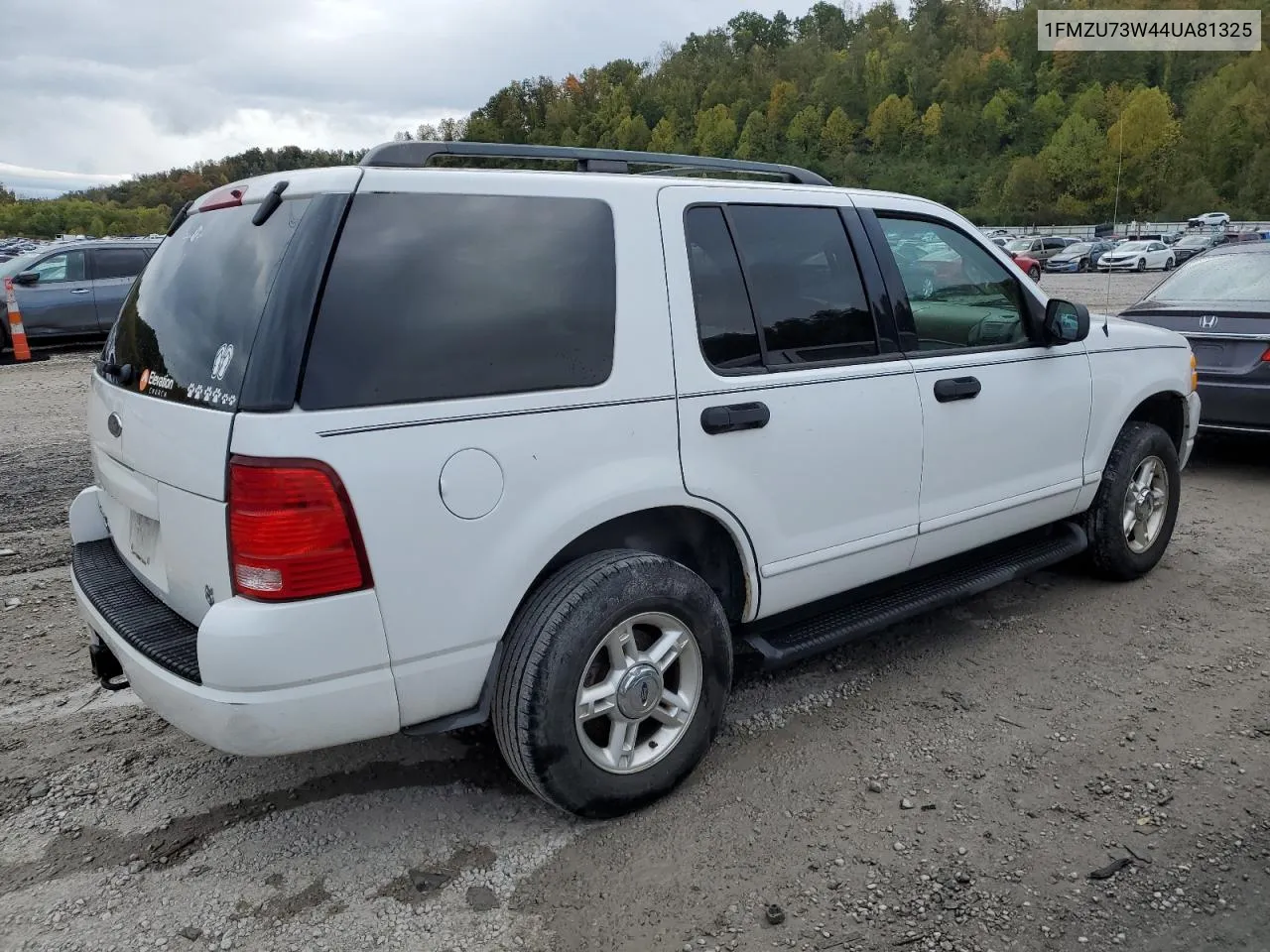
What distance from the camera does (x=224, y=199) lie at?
2842 millimetres

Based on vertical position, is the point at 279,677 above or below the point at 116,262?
below

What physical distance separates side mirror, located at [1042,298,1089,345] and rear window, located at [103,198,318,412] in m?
3.02

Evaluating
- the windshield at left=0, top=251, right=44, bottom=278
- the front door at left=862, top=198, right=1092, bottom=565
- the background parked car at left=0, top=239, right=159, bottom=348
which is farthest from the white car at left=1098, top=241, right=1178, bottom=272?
the front door at left=862, top=198, right=1092, bottom=565

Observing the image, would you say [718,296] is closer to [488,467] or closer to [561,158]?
[561,158]

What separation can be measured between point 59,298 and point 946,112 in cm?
12309

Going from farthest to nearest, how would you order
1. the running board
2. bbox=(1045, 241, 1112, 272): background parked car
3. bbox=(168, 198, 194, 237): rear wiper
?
bbox=(1045, 241, 1112, 272): background parked car → the running board → bbox=(168, 198, 194, 237): rear wiper

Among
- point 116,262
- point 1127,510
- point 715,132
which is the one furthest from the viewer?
point 715,132

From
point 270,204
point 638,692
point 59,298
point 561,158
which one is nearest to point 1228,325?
point 561,158

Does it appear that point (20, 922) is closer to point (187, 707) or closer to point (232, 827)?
point (232, 827)

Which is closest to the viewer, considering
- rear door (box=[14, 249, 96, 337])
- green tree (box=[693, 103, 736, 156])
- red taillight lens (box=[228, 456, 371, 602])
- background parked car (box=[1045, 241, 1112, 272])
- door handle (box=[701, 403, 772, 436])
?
red taillight lens (box=[228, 456, 371, 602])

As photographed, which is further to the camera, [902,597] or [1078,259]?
[1078,259]

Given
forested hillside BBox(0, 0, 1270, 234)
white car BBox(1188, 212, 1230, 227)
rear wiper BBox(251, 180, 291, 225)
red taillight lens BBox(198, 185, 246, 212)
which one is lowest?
rear wiper BBox(251, 180, 291, 225)

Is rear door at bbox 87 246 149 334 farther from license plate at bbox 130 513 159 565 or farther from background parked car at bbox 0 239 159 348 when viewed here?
license plate at bbox 130 513 159 565

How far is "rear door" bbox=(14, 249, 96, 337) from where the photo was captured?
44.2 feet
